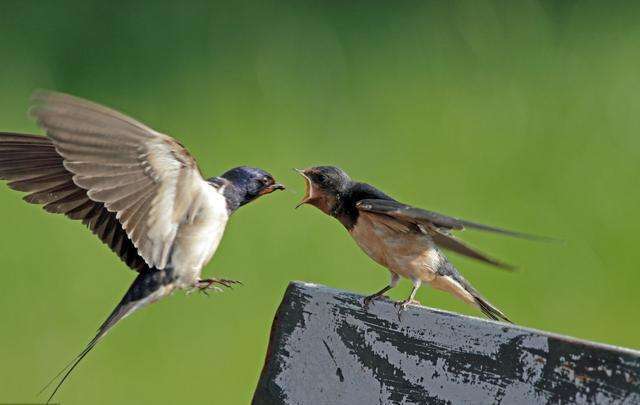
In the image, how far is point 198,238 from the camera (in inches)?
118

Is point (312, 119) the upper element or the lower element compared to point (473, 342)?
upper

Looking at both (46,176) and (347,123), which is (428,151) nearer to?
(347,123)

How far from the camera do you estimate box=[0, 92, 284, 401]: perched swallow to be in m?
2.71

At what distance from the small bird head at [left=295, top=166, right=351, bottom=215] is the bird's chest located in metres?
0.20

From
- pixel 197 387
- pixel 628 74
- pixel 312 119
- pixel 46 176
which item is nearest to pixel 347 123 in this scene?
pixel 312 119

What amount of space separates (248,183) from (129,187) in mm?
523

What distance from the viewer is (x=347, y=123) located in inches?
221

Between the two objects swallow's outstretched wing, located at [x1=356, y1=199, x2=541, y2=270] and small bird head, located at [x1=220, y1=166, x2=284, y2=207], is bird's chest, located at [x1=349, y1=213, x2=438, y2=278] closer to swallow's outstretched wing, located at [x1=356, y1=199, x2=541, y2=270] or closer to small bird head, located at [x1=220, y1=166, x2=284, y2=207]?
swallow's outstretched wing, located at [x1=356, y1=199, x2=541, y2=270]

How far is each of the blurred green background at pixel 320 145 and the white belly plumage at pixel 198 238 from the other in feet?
4.43

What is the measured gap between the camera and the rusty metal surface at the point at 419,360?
72.3 inches

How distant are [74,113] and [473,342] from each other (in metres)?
1.09

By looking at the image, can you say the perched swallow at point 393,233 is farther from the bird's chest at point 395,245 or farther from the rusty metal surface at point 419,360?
the rusty metal surface at point 419,360

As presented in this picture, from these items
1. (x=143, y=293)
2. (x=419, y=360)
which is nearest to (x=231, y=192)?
(x=143, y=293)

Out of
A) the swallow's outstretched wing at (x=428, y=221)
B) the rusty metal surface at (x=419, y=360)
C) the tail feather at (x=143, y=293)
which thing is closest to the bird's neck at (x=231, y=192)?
the tail feather at (x=143, y=293)
